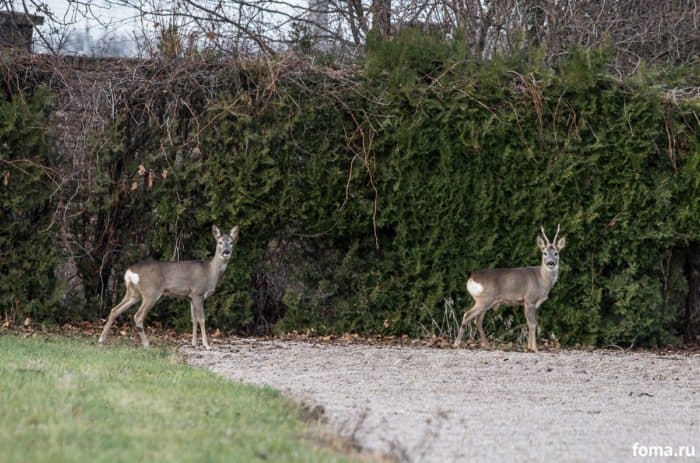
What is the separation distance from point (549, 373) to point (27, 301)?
6.50 metres

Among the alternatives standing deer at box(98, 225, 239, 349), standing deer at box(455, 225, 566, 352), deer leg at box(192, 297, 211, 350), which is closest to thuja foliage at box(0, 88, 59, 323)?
standing deer at box(98, 225, 239, 349)

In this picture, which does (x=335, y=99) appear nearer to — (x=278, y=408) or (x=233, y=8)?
(x=233, y=8)

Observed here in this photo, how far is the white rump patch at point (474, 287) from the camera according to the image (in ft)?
42.1

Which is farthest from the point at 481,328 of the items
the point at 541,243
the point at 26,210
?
the point at 26,210

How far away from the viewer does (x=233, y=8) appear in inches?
647

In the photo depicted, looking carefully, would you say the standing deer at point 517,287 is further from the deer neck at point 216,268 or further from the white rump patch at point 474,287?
the deer neck at point 216,268

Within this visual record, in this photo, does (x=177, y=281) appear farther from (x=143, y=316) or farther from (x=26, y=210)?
(x=26, y=210)

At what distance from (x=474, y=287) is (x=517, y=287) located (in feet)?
1.65

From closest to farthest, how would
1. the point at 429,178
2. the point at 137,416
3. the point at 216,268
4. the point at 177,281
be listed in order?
the point at 137,416, the point at 177,281, the point at 216,268, the point at 429,178

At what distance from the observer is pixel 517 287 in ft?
42.2

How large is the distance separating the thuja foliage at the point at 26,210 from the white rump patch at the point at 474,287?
197 inches

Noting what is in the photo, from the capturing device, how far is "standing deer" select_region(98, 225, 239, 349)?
12.1 metres

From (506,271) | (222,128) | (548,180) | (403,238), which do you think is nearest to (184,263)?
(222,128)

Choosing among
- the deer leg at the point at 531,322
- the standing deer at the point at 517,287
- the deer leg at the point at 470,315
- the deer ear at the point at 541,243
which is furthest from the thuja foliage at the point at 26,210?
the deer ear at the point at 541,243
